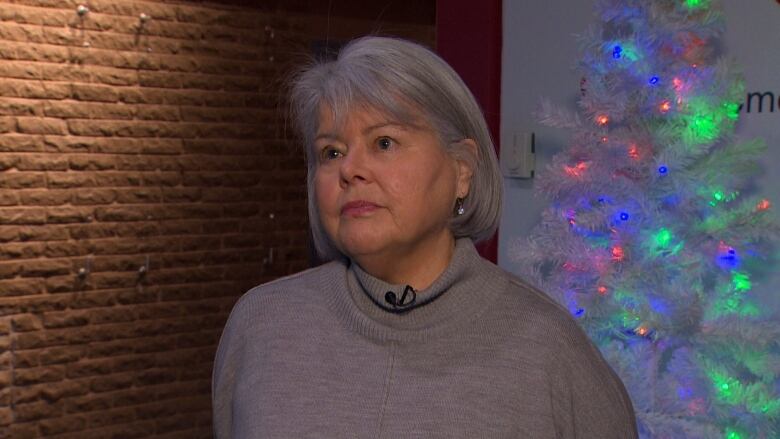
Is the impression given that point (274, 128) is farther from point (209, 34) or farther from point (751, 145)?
point (751, 145)

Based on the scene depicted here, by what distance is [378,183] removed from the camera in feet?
4.82

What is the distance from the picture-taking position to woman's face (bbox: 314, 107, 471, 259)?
147 centimetres

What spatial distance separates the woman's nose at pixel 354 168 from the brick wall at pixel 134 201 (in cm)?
419

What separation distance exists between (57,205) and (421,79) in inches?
174

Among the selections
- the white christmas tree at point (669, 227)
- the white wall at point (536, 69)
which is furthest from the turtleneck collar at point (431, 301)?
the white wall at point (536, 69)

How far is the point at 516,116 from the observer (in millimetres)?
3262

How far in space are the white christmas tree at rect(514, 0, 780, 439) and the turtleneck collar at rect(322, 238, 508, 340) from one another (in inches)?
39.7

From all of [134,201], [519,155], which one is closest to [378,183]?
[519,155]

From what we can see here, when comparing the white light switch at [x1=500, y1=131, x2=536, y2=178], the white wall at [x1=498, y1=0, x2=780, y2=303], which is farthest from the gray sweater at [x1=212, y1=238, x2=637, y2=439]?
the white light switch at [x1=500, y1=131, x2=536, y2=178]

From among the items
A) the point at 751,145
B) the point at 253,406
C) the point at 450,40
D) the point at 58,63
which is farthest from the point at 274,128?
the point at 253,406

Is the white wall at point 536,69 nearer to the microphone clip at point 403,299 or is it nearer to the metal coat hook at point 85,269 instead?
the microphone clip at point 403,299

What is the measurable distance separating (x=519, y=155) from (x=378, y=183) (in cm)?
181

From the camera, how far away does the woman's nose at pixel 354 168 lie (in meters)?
1.46

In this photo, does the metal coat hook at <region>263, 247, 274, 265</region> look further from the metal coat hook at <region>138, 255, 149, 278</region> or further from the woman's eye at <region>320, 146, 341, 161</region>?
the woman's eye at <region>320, 146, 341, 161</region>
